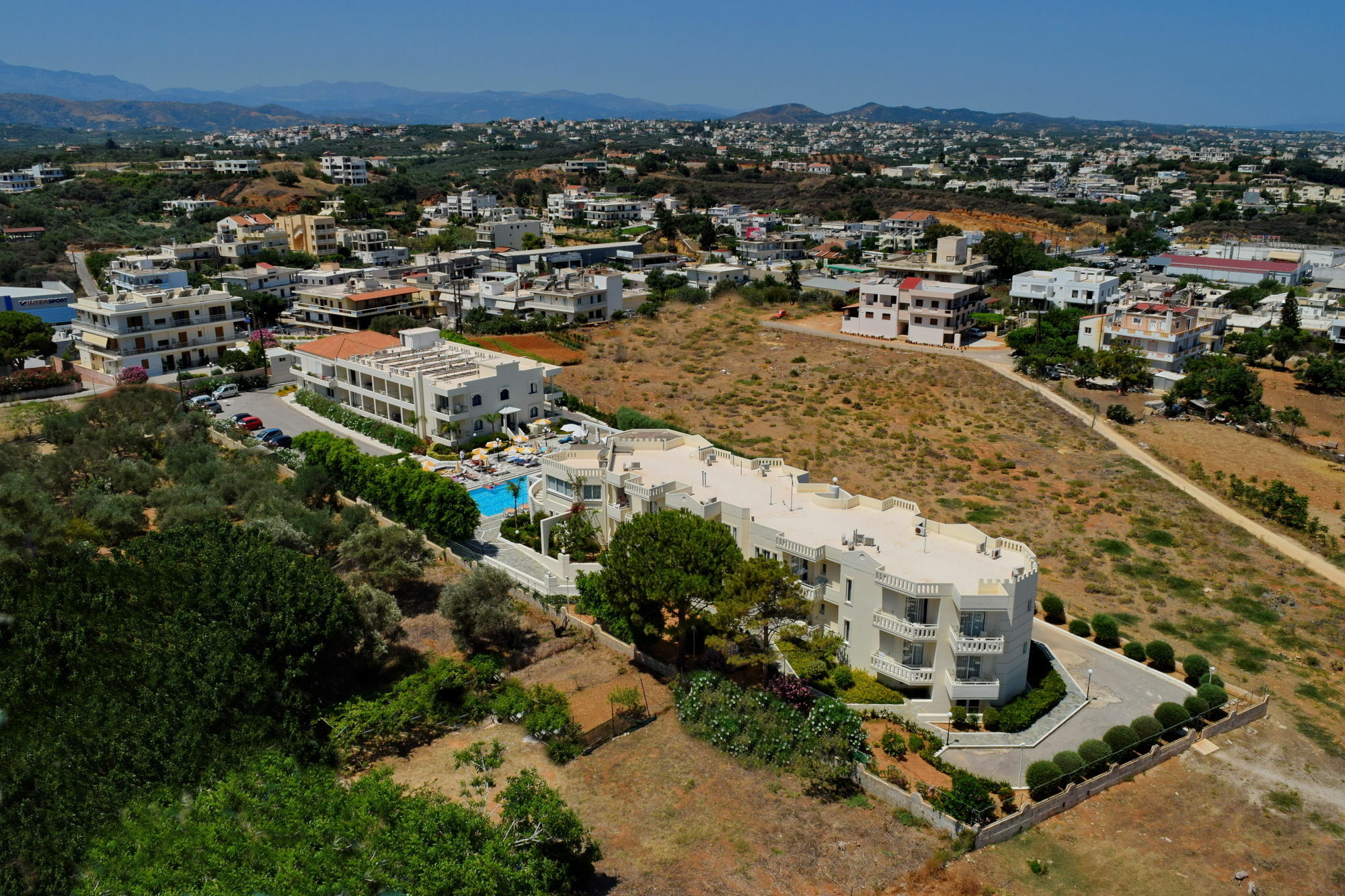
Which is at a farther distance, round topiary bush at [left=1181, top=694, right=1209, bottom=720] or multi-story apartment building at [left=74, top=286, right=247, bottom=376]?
multi-story apartment building at [left=74, top=286, right=247, bottom=376]

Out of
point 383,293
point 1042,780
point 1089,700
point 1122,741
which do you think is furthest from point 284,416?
point 1122,741

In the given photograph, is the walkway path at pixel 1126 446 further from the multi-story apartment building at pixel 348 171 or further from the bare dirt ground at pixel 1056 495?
the multi-story apartment building at pixel 348 171

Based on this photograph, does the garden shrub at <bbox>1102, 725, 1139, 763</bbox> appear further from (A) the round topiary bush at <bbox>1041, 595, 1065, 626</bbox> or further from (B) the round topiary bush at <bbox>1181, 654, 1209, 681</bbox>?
(A) the round topiary bush at <bbox>1041, 595, 1065, 626</bbox>

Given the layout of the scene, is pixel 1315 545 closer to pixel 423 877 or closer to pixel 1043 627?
pixel 1043 627

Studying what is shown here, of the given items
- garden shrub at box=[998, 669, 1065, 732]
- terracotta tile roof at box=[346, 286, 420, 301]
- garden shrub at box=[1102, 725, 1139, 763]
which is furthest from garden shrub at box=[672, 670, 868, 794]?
terracotta tile roof at box=[346, 286, 420, 301]

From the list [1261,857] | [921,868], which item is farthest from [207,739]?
[1261,857]

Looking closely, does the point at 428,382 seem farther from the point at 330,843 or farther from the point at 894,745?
the point at 330,843

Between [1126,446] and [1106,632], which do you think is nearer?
[1106,632]
